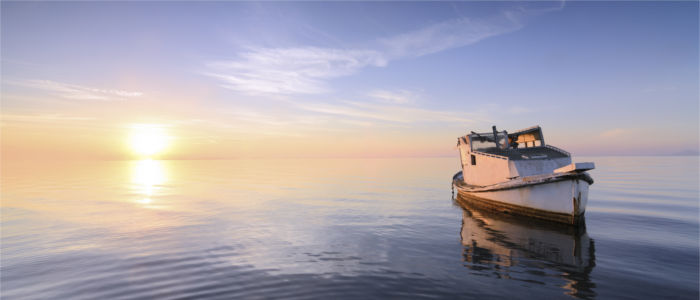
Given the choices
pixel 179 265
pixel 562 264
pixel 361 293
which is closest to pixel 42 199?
pixel 179 265

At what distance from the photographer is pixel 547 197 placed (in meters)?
18.8

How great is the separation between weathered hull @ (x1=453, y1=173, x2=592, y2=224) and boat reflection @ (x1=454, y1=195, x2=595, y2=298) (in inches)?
22.8

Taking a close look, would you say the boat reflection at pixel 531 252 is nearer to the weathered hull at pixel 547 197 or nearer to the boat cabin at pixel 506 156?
the weathered hull at pixel 547 197

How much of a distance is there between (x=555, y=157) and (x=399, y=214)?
12131mm

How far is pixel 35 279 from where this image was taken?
11.3 meters

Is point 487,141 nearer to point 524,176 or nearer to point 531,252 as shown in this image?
point 524,176

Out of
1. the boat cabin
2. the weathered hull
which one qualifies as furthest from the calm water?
the boat cabin

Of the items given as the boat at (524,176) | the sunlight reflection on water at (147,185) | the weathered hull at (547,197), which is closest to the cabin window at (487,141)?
the boat at (524,176)

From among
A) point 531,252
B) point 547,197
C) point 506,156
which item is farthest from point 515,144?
point 531,252

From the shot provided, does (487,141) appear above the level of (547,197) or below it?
above

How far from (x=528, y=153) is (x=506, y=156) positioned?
259cm

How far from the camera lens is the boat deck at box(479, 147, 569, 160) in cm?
2252

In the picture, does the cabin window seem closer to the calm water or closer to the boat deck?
the boat deck

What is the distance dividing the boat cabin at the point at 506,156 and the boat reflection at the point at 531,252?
3601 millimetres
